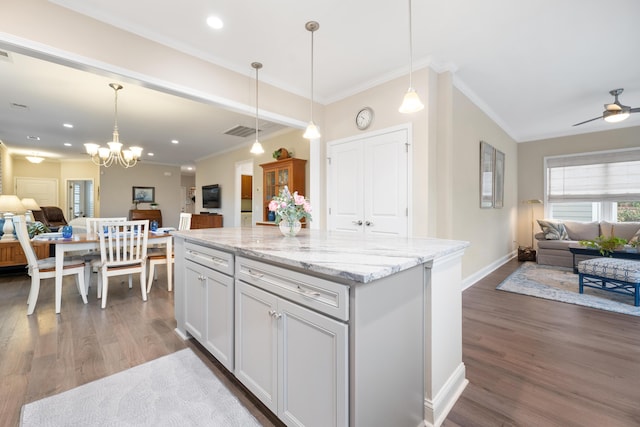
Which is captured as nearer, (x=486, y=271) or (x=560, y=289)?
(x=560, y=289)

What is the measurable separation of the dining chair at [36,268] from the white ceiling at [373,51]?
1.85 m

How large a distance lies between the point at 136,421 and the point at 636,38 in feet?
16.8

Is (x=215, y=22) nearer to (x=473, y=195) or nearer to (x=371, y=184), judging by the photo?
(x=371, y=184)

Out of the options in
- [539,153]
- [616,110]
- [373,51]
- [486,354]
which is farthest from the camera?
[539,153]

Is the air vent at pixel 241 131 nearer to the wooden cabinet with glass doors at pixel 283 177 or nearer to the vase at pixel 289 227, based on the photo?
the wooden cabinet with glass doors at pixel 283 177

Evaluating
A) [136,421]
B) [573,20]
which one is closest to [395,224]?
[573,20]

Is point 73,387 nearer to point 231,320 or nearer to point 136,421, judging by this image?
point 136,421

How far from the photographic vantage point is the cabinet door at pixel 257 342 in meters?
1.42

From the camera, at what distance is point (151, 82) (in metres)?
2.52

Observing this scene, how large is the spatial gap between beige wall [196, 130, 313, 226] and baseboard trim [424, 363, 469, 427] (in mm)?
3663

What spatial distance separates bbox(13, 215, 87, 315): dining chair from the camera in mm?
2881

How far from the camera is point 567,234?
217 inches

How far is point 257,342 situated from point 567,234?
6.67 m

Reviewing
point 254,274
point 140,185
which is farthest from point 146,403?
point 140,185
